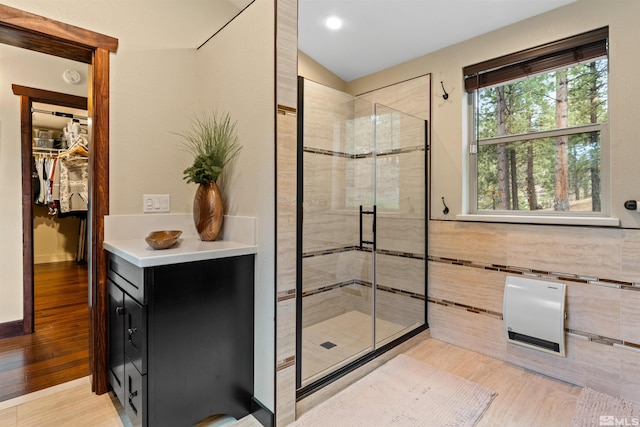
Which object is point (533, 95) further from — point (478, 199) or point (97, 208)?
point (97, 208)

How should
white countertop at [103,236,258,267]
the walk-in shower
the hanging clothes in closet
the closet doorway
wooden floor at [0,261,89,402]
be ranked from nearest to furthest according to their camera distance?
white countertop at [103,236,258,267], wooden floor at [0,261,89,402], the closet doorway, the walk-in shower, the hanging clothes in closet

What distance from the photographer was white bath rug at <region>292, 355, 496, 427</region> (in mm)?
1617

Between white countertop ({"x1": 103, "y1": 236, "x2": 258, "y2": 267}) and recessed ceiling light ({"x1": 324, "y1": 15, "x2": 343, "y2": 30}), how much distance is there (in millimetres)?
1922

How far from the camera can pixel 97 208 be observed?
6.08ft

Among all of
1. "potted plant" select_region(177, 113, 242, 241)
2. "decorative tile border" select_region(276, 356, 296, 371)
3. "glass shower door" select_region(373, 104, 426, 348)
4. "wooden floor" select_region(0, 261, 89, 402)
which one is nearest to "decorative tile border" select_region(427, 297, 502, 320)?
"glass shower door" select_region(373, 104, 426, 348)

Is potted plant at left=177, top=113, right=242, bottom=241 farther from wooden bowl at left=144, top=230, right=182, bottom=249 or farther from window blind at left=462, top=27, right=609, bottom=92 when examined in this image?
window blind at left=462, top=27, right=609, bottom=92

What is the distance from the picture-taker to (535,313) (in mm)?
2041

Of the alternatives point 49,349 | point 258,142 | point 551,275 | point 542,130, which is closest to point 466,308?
point 551,275

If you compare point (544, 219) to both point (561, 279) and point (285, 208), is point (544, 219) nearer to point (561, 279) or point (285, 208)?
point (561, 279)

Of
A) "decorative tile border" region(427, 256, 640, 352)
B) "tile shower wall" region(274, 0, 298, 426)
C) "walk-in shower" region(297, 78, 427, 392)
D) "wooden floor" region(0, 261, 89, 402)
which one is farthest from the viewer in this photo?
"walk-in shower" region(297, 78, 427, 392)

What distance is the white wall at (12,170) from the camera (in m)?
2.47

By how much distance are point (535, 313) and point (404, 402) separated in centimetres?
105

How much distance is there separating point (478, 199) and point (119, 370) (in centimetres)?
267

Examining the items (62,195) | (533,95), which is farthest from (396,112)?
(62,195)
